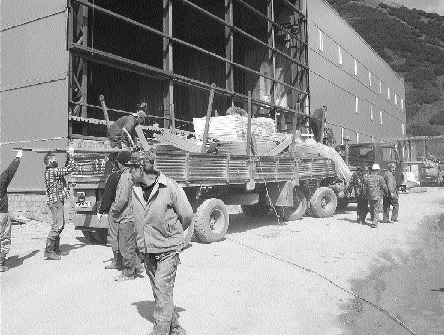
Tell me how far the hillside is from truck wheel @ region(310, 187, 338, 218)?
2243 inches

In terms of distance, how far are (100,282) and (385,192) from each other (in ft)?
29.9

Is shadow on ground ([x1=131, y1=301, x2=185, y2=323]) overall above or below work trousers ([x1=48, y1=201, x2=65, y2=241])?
below

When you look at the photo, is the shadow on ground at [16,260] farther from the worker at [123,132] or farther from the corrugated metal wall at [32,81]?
the corrugated metal wall at [32,81]

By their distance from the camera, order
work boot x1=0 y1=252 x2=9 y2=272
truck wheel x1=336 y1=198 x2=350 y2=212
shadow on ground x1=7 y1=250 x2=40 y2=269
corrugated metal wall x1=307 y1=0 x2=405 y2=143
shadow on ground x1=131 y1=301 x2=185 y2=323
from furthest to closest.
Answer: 1. corrugated metal wall x1=307 y1=0 x2=405 y2=143
2. truck wheel x1=336 y1=198 x2=350 y2=212
3. shadow on ground x1=7 y1=250 x2=40 y2=269
4. work boot x1=0 y1=252 x2=9 y2=272
5. shadow on ground x1=131 y1=301 x2=185 y2=323

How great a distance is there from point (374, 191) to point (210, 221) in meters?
5.34

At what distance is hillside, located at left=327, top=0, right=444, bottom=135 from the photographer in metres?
70.2

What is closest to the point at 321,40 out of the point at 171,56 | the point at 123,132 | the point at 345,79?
the point at 345,79

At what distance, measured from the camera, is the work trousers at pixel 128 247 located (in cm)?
600

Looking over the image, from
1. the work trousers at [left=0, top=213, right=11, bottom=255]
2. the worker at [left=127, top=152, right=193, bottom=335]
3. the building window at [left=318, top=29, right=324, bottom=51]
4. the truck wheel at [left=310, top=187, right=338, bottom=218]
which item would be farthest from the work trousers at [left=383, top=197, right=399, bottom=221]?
the building window at [left=318, top=29, right=324, bottom=51]

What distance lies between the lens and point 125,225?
6230 millimetres

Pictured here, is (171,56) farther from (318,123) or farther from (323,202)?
(323,202)

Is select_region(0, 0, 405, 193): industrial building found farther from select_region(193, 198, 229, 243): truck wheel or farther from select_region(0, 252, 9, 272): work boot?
select_region(0, 252, 9, 272): work boot

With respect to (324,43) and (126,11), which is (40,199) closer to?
(126,11)

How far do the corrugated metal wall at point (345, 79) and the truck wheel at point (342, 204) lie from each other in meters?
10.8
